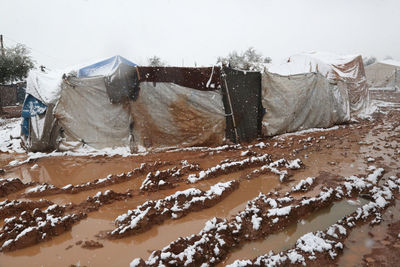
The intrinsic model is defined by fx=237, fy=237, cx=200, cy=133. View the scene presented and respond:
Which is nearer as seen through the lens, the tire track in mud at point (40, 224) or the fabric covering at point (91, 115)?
the tire track in mud at point (40, 224)

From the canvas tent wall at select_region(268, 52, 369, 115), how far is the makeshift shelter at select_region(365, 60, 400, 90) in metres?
24.3

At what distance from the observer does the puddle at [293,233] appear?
266cm

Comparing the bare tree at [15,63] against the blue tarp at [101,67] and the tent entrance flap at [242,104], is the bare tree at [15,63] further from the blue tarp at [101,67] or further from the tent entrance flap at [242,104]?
the tent entrance flap at [242,104]

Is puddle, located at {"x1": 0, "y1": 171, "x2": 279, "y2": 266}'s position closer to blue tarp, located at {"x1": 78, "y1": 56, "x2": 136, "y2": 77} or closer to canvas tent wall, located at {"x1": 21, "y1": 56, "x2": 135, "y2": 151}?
canvas tent wall, located at {"x1": 21, "y1": 56, "x2": 135, "y2": 151}

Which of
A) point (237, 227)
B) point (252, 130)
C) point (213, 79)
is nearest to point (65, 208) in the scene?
point (237, 227)

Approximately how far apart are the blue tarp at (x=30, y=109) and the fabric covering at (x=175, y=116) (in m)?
2.61

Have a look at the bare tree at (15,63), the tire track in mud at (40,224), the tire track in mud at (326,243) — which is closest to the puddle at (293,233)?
the tire track in mud at (326,243)

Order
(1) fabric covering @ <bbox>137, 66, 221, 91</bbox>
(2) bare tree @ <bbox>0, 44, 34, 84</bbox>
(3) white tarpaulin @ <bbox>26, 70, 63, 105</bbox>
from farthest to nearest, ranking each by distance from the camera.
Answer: (2) bare tree @ <bbox>0, 44, 34, 84</bbox> → (3) white tarpaulin @ <bbox>26, 70, 63, 105</bbox> → (1) fabric covering @ <bbox>137, 66, 221, 91</bbox>

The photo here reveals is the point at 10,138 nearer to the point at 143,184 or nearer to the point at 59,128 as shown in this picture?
the point at 59,128

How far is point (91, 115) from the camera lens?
21.7 ft

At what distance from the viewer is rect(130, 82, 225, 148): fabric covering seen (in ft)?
21.4

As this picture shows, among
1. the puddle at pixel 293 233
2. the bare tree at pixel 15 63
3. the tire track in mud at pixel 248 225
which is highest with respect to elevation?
the bare tree at pixel 15 63

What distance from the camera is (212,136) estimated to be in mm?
7000

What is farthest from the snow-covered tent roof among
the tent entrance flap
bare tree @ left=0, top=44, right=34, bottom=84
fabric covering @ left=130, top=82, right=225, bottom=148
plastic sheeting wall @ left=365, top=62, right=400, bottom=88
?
plastic sheeting wall @ left=365, top=62, right=400, bottom=88
